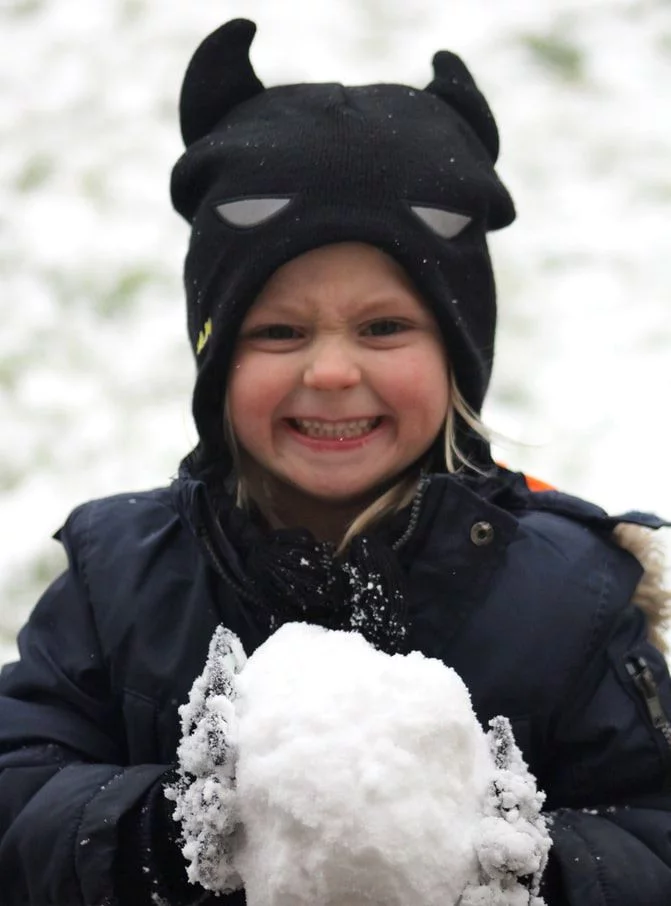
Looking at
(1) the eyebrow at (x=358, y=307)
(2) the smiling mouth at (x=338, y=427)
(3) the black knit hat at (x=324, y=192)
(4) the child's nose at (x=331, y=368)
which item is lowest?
(2) the smiling mouth at (x=338, y=427)

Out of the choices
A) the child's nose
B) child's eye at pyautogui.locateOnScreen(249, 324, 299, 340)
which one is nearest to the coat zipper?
the child's nose

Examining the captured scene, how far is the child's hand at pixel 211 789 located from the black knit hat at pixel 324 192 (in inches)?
20.6

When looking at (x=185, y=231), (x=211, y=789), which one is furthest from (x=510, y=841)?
(x=185, y=231)

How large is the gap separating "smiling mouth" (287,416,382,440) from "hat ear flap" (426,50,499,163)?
0.50 m

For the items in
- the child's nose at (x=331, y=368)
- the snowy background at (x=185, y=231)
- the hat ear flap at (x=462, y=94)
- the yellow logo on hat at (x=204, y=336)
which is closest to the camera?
the child's nose at (x=331, y=368)

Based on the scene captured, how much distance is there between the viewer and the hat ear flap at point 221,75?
1.79m

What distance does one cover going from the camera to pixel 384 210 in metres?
1.60

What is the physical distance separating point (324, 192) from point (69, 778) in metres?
0.81

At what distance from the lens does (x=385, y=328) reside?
5.41 ft

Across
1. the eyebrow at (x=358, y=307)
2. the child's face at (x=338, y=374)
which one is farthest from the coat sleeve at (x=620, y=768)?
the eyebrow at (x=358, y=307)

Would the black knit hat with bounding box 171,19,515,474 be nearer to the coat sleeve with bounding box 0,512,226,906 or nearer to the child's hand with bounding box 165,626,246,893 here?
the coat sleeve with bounding box 0,512,226,906

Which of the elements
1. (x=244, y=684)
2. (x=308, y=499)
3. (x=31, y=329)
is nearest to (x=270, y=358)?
(x=308, y=499)

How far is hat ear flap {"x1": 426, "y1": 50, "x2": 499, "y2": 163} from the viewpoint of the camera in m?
1.82

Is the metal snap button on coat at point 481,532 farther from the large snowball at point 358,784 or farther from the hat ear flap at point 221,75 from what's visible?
the hat ear flap at point 221,75
